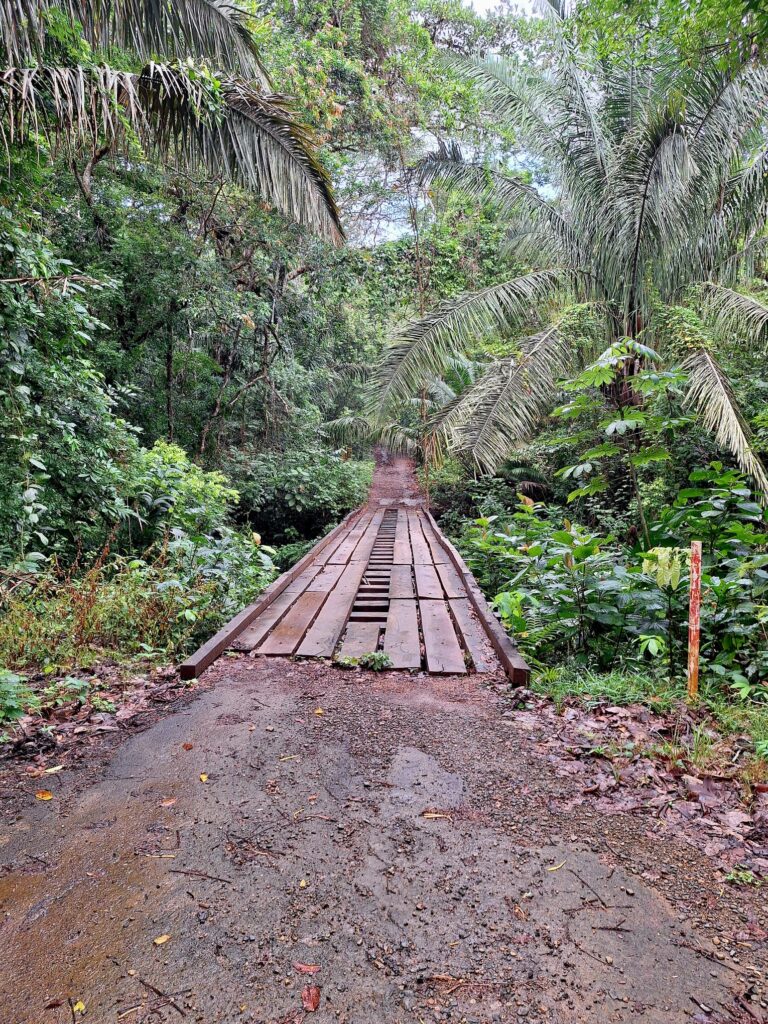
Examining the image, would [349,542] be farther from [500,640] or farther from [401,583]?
[500,640]

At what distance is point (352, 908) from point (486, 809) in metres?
0.68

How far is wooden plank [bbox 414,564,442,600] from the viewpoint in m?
5.20

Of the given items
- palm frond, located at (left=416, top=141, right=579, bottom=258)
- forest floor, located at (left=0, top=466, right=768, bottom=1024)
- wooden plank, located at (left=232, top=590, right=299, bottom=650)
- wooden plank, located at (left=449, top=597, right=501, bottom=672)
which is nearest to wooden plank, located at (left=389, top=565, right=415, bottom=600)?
wooden plank, located at (left=449, top=597, right=501, bottom=672)

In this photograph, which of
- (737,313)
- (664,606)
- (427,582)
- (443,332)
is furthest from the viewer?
(443,332)

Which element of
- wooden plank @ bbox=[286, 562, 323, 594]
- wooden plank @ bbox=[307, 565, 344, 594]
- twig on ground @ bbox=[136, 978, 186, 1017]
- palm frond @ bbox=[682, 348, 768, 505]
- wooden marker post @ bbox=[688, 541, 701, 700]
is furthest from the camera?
wooden plank @ bbox=[307, 565, 344, 594]

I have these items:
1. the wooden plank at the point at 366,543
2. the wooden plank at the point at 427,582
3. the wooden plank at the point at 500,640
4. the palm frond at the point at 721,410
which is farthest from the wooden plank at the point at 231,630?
the palm frond at the point at 721,410

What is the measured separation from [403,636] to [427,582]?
1.69m

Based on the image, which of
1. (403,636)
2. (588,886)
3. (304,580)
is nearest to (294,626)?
(403,636)

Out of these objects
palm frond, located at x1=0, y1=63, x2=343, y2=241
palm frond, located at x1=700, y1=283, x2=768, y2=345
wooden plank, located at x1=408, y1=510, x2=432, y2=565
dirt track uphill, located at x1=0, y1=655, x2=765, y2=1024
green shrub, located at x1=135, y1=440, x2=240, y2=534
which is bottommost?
dirt track uphill, located at x1=0, y1=655, x2=765, y2=1024

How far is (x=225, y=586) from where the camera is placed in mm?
4762

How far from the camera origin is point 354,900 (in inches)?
62.2

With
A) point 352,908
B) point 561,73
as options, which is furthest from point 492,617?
point 561,73

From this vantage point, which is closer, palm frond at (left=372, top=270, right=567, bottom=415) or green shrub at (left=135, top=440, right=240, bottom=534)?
green shrub at (left=135, top=440, right=240, bottom=534)

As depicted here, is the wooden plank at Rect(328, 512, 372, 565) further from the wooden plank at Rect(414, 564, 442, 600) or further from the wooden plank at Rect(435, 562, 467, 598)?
the wooden plank at Rect(435, 562, 467, 598)
